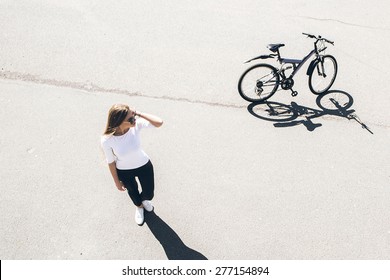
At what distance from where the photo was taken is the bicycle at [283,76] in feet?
19.4

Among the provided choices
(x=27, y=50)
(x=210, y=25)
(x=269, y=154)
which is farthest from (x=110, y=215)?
(x=210, y=25)

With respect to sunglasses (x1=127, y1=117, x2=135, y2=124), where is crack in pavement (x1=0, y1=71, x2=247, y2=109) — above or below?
below

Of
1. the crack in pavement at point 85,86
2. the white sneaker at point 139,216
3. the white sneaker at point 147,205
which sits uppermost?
the crack in pavement at point 85,86

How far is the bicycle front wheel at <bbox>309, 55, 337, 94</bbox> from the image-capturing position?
20.2ft

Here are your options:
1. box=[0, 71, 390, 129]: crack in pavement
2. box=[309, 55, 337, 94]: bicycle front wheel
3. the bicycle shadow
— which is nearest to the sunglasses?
box=[0, 71, 390, 129]: crack in pavement

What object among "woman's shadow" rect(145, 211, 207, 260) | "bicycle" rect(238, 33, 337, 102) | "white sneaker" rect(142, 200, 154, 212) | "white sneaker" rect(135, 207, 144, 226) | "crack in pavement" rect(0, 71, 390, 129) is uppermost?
"bicycle" rect(238, 33, 337, 102)

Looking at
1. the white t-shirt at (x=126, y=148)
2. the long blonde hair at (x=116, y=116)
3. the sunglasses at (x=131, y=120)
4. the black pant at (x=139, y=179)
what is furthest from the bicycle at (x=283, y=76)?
the long blonde hair at (x=116, y=116)

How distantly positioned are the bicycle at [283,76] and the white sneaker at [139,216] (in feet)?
9.22

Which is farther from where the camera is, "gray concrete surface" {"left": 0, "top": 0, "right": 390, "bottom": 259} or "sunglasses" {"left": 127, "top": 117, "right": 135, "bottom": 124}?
"gray concrete surface" {"left": 0, "top": 0, "right": 390, "bottom": 259}

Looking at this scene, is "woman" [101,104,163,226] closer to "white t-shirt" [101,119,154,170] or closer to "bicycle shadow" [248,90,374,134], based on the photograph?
"white t-shirt" [101,119,154,170]

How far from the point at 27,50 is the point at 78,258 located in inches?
182

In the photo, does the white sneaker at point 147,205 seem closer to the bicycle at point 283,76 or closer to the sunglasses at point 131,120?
the sunglasses at point 131,120

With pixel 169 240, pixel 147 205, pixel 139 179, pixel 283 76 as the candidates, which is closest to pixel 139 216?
pixel 147 205

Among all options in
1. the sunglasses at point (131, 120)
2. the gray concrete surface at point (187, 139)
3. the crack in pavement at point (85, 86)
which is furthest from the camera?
the crack in pavement at point (85, 86)
